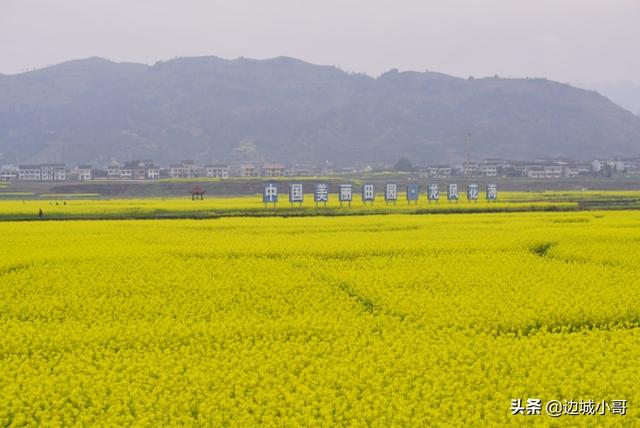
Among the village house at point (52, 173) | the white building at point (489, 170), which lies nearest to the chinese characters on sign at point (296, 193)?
the white building at point (489, 170)

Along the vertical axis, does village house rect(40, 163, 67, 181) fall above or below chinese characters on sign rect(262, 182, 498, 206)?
above

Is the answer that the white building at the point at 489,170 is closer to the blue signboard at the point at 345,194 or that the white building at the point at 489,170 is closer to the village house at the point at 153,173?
the village house at the point at 153,173

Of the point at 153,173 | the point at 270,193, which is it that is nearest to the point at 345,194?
the point at 270,193

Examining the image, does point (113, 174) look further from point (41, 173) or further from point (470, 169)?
point (470, 169)

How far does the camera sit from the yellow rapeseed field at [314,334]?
10133 mm

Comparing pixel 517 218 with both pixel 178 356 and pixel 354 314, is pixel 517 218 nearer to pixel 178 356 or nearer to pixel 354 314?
pixel 354 314

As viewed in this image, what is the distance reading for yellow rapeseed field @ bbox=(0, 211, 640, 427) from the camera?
10133 millimetres

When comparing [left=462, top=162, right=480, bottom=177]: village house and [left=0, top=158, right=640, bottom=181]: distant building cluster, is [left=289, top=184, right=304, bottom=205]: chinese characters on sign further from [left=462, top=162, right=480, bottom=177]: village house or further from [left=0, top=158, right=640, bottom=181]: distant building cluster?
[left=462, top=162, right=480, bottom=177]: village house
